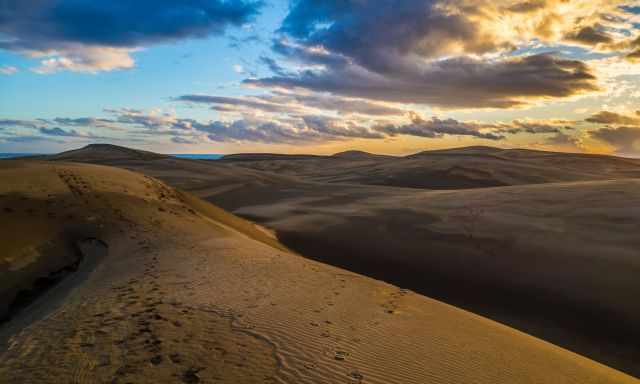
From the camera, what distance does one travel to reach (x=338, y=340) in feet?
14.1

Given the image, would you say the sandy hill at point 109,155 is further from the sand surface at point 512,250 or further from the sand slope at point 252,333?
the sand slope at point 252,333

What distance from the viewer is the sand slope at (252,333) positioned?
3432 mm

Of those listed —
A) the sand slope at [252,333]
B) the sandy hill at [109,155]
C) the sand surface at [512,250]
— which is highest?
the sandy hill at [109,155]

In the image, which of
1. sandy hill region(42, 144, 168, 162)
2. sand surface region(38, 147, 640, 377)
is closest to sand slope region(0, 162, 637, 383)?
sand surface region(38, 147, 640, 377)

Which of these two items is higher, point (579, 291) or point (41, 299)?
point (41, 299)

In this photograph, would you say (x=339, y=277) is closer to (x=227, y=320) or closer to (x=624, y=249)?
(x=227, y=320)

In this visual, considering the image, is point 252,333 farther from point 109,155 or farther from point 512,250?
point 109,155

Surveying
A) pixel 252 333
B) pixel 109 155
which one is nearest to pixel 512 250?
pixel 252 333

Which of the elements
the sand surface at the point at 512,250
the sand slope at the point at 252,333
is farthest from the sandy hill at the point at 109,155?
the sand slope at the point at 252,333

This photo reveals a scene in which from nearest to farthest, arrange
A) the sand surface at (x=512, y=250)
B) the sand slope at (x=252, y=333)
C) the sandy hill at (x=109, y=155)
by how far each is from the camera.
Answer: the sand slope at (x=252, y=333) → the sand surface at (x=512, y=250) → the sandy hill at (x=109, y=155)

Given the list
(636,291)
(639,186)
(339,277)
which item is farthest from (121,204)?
(639,186)

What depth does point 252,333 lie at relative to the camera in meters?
4.23

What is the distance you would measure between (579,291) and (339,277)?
5.29 m

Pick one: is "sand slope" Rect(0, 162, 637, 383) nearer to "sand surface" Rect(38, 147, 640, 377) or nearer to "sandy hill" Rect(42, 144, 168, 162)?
"sand surface" Rect(38, 147, 640, 377)
